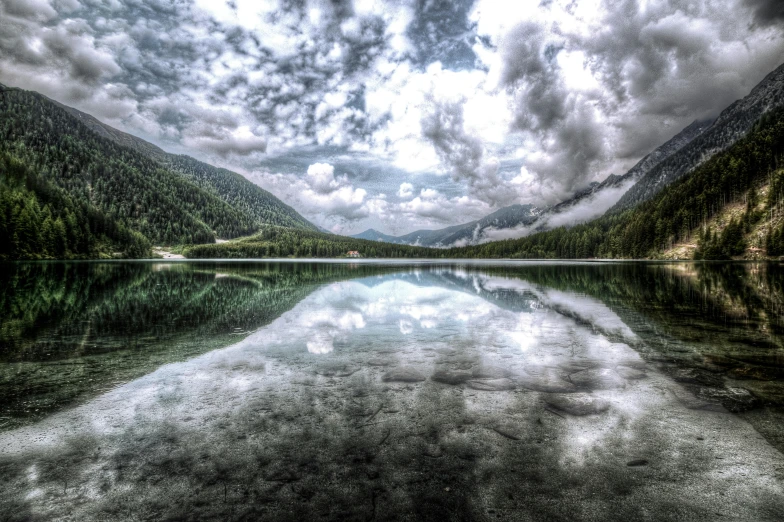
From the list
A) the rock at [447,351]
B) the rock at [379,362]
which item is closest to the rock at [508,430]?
the rock at [379,362]

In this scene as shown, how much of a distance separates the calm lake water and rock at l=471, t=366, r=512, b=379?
0.12 meters

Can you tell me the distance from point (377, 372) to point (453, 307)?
14.1 meters

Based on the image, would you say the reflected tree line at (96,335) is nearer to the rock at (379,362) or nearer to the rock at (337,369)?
the rock at (337,369)

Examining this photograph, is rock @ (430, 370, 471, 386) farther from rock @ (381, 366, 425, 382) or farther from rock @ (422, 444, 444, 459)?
rock @ (422, 444, 444, 459)

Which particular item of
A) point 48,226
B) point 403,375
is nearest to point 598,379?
point 403,375

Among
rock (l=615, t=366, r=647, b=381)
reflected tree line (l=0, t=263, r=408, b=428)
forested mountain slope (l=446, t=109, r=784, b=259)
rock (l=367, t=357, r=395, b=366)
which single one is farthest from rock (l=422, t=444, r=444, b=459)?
forested mountain slope (l=446, t=109, r=784, b=259)

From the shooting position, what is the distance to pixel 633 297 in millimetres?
27891

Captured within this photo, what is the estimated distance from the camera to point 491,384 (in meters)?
9.50

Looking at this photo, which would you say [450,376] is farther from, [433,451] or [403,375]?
[433,451]

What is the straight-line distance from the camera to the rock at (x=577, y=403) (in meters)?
7.65

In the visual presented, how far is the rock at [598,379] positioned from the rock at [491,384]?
177 cm

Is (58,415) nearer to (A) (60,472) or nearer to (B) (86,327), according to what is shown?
(A) (60,472)

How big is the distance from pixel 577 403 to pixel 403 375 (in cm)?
448

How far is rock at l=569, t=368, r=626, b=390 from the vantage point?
9242 millimetres
